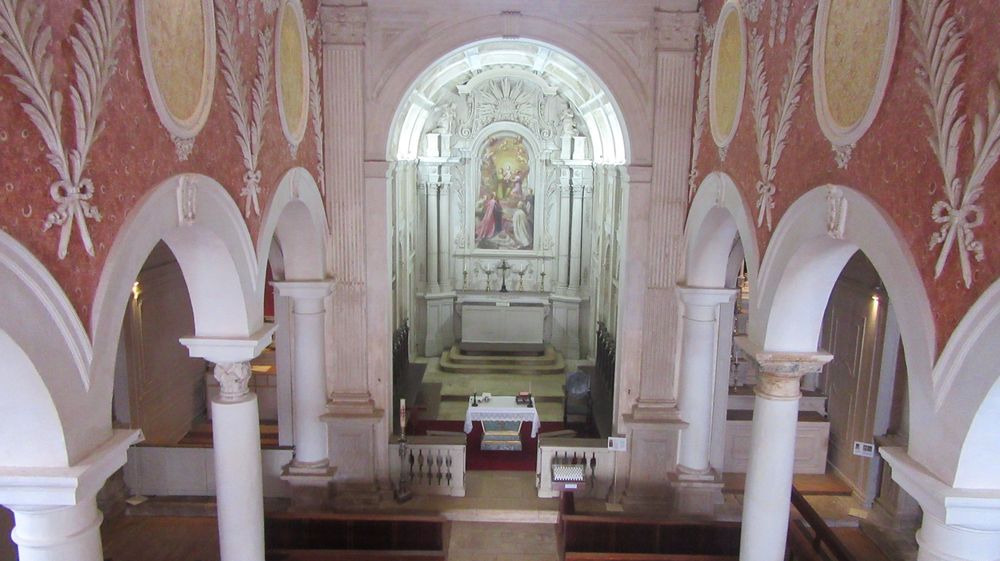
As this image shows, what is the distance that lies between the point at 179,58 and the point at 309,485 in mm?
6409

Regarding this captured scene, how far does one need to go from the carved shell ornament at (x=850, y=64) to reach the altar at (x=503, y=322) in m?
11.6

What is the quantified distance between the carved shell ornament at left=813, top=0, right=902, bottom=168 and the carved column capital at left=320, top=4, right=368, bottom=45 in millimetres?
5640

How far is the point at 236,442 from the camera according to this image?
6.37 metres

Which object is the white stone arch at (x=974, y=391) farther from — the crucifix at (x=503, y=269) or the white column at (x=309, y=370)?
the crucifix at (x=503, y=269)

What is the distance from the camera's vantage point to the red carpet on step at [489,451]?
11.3 metres

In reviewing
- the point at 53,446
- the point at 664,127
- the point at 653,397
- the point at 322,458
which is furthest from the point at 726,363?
the point at 53,446

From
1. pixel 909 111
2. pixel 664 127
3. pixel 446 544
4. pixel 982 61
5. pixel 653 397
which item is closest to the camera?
pixel 982 61

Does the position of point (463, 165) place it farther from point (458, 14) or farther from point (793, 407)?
point (793, 407)

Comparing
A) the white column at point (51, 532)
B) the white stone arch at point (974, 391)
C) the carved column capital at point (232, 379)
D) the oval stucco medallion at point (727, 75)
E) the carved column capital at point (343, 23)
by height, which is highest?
the carved column capital at point (343, 23)

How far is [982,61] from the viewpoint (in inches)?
138

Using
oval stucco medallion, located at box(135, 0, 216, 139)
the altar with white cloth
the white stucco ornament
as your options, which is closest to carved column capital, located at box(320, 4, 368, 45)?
the white stucco ornament

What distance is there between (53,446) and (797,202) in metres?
5.18

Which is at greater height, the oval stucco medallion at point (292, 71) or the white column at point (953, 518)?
the oval stucco medallion at point (292, 71)

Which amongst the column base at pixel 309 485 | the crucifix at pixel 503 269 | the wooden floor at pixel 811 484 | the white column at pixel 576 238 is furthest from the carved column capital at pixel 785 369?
the crucifix at pixel 503 269
